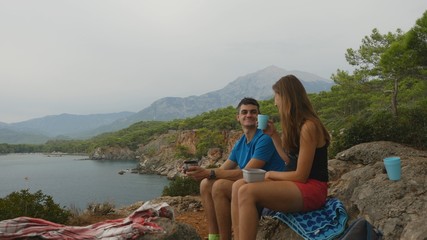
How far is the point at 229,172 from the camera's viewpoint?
346 centimetres

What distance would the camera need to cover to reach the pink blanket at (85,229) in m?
2.80

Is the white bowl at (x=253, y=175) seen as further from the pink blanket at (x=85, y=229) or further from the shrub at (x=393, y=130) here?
the shrub at (x=393, y=130)

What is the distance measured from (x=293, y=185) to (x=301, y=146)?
11.8 inches

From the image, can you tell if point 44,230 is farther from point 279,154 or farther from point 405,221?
point 405,221

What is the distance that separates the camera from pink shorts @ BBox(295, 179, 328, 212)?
2.64 metres

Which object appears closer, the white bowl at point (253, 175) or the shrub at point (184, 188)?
the white bowl at point (253, 175)

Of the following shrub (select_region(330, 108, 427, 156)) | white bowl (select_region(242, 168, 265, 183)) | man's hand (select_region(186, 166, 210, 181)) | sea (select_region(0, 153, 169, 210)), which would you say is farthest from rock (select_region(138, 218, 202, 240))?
sea (select_region(0, 153, 169, 210))

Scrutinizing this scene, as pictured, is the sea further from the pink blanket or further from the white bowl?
the white bowl

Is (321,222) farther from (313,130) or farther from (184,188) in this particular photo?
(184,188)

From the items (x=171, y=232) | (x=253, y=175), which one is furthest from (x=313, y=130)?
(x=171, y=232)

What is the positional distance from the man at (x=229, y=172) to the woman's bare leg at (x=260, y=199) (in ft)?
1.82

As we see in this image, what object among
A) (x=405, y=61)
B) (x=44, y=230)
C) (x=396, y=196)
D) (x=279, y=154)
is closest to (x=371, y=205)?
(x=396, y=196)

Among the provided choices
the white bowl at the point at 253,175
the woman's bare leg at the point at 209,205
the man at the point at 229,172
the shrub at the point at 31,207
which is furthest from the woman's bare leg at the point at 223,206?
the shrub at the point at 31,207

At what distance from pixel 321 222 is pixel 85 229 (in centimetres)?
202
